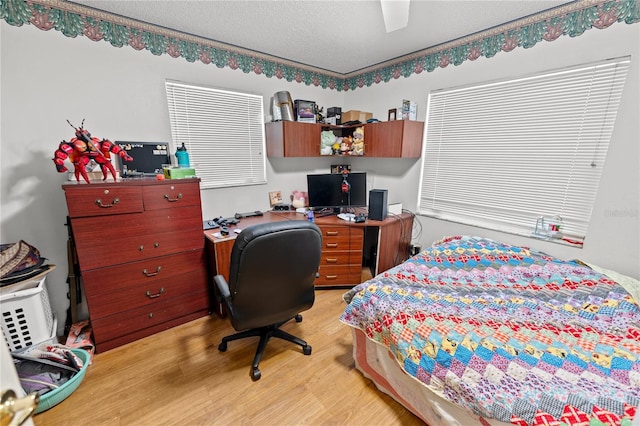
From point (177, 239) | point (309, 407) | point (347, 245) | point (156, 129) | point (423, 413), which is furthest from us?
point (347, 245)

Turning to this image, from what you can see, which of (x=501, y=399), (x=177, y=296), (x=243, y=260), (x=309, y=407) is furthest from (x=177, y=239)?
(x=501, y=399)

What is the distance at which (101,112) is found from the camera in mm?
2043

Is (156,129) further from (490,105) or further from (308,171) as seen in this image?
(490,105)

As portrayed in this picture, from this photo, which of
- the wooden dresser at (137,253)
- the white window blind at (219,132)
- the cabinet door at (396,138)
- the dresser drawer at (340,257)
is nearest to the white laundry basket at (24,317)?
the wooden dresser at (137,253)

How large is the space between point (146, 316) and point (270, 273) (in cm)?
129

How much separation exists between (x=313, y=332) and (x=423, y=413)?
1.01 meters

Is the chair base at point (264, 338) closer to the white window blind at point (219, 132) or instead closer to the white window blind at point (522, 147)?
the white window blind at point (219, 132)

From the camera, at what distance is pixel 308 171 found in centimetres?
342

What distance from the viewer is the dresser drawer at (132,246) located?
1.76 metres

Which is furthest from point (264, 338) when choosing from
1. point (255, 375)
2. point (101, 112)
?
point (101, 112)

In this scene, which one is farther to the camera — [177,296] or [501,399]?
[177,296]

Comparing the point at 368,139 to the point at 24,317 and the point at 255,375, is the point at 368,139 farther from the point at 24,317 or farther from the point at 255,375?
the point at 24,317

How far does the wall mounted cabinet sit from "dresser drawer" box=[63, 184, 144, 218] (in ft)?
4.80

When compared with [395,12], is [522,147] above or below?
below
